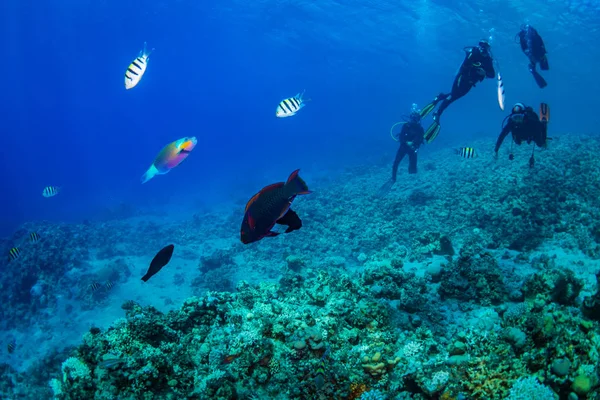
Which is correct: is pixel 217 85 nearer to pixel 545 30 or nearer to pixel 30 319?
pixel 545 30

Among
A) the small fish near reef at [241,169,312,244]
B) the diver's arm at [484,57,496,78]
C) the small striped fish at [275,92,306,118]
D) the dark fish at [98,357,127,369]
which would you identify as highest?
the small striped fish at [275,92,306,118]

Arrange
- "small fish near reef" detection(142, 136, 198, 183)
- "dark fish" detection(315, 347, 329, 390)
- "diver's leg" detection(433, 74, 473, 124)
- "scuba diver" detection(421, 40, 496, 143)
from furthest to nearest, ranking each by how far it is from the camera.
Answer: "diver's leg" detection(433, 74, 473, 124) < "scuba diver" detection(421, 40, 496, 143) < "small fish near reef" detection(142, 136, 198, 183) < "dark fish" detection(315, 347, 329, 390)

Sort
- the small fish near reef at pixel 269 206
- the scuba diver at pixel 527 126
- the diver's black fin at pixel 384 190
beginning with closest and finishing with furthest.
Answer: the small fish near reef at pixel 269 206
the scuba diver at pixel 527 126
the diver's black fin at pixel 384 190

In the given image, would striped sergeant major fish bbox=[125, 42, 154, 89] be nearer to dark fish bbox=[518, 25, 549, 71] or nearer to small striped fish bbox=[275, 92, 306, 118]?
small striped fish bbox=[275, 92, 306, 118]

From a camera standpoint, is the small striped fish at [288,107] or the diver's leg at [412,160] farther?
the diver's leg at [412,160]

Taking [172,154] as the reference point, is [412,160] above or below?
below

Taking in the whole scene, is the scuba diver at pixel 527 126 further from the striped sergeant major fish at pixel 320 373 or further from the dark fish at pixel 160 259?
the dark fish at pixel 160 259

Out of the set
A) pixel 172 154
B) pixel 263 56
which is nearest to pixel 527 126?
pixel 172 154

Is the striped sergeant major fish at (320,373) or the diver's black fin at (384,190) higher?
the diver's black fin at (384,190)

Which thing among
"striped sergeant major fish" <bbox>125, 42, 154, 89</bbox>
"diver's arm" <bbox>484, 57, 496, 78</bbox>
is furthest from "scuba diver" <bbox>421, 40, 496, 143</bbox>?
"striped sergeant major fish" <bbox>125, 42, 154, 89</bbox>

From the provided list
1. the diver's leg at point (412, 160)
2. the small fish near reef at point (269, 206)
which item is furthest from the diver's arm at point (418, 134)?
the small fish near reef at point (269, 206)

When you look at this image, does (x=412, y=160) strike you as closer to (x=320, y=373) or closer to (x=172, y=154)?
(x=172, y=154)

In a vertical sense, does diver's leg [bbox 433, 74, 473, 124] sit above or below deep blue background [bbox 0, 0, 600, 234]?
below

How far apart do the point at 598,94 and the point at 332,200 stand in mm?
99744
